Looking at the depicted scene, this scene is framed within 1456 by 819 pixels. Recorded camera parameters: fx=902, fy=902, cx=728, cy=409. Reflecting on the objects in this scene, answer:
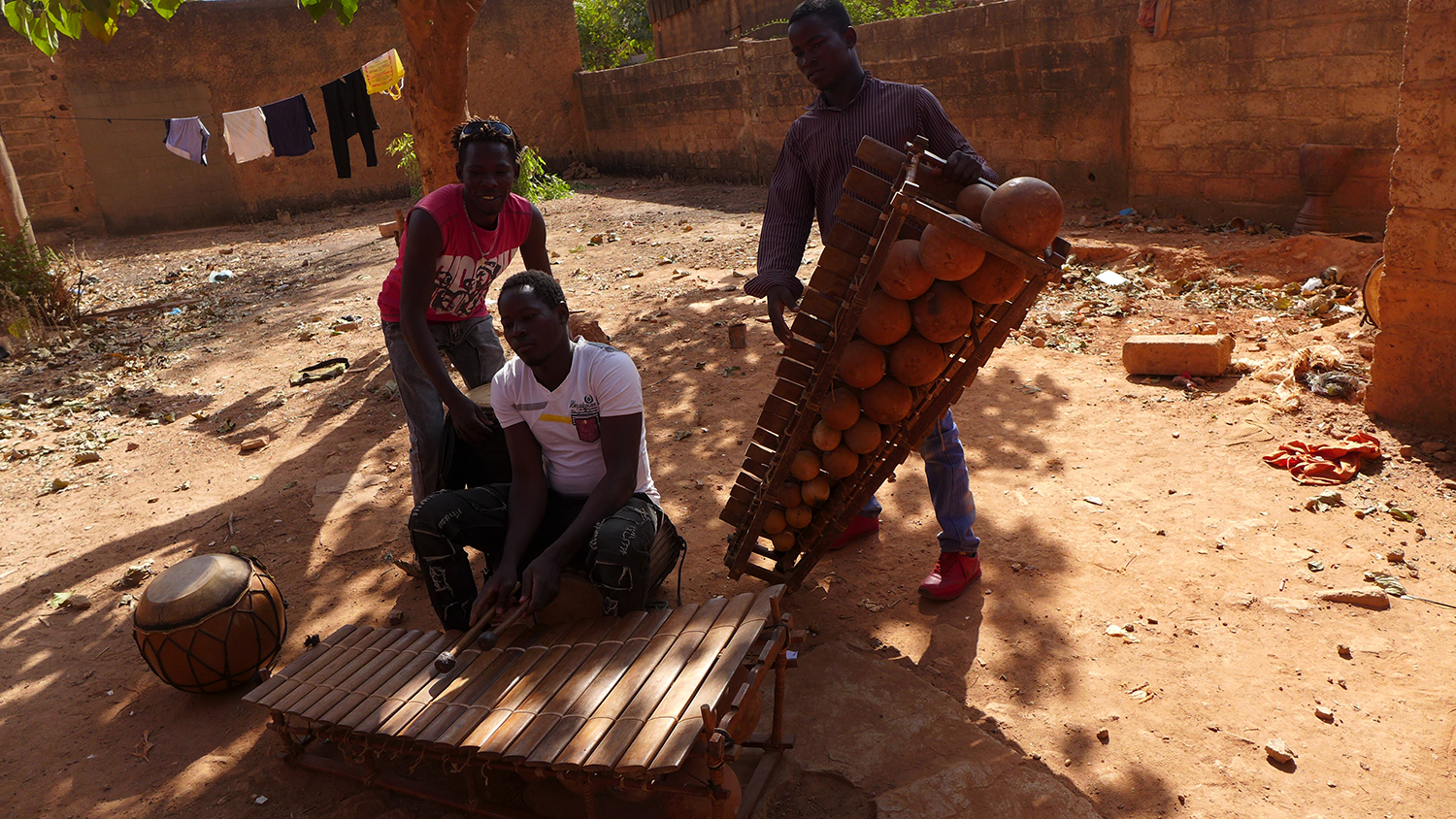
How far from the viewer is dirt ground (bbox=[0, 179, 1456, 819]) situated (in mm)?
2564

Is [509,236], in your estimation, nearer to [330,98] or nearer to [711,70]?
[330,98]

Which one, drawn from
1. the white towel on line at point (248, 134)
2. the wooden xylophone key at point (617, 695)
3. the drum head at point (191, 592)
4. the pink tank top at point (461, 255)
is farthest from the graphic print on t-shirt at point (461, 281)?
the white towel on line at point (248, 134)

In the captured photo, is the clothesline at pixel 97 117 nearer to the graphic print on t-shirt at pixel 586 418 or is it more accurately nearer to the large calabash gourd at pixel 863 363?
the graphic print on t-shirt at pixel 586 418

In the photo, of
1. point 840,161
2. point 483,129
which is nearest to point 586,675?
point 840,161

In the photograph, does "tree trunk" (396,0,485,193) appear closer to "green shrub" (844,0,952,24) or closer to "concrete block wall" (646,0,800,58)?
"green shrub" (844,0,952,24)

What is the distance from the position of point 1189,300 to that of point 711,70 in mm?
8836

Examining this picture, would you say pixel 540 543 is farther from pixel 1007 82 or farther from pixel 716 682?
pixel 1007 82

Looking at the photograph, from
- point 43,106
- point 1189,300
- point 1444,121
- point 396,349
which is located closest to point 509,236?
Result: point 396,349

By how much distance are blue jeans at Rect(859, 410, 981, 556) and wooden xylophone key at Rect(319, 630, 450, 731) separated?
168cm

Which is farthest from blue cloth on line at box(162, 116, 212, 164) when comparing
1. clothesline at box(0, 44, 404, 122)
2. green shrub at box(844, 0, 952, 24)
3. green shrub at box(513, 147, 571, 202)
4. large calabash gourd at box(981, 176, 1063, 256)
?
large calabash gourd at box(981, 176, 1063, 256)

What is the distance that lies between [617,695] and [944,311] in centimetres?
136

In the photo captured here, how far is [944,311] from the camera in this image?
2.54 m

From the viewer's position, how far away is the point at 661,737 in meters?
2.04

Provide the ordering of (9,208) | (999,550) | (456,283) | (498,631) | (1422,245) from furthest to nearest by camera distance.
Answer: (9,208), (1422,245), (999,550), (456,283), (498,631)
